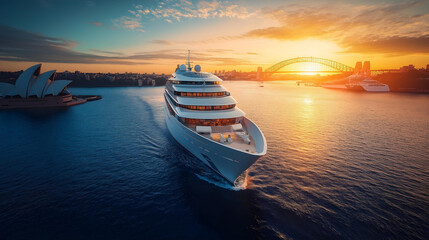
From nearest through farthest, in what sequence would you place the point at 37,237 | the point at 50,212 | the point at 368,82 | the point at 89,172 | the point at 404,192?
the point at 37,237 < the point at 50,212 < the point at 404,192 < the point at 89,172 < the point at 368,82

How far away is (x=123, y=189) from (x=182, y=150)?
9.08 metres

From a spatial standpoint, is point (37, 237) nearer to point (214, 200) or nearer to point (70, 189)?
point (70, 189)

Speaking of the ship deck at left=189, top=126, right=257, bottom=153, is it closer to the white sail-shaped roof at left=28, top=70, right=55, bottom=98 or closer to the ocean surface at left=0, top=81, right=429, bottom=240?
the ocean surface at left=0, top=81, right=429, bottom=240

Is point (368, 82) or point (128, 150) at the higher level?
point (368, 82)

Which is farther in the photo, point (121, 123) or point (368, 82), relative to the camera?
point (368, 82)

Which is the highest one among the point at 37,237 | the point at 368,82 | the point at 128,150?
the point at 368,82

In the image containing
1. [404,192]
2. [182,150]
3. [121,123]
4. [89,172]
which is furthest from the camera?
[121,123]

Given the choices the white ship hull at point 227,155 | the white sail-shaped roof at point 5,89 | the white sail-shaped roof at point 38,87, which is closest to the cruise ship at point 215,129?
the white ship hull at point 227,155

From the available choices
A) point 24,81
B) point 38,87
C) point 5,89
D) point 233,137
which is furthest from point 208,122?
point 5,89

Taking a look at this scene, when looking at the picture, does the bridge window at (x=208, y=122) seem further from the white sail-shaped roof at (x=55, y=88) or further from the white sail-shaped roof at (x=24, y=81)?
the white sail-shaped roof at (x=24, y=81)

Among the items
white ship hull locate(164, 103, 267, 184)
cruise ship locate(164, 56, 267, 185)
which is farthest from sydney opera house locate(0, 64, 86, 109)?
white ship hull locate(164, 103, 267, 184)

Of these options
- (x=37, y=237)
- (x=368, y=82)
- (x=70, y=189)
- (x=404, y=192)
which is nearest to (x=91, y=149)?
(x=70, y=189)

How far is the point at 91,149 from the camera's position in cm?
2430

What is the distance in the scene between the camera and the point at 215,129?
1936cm
